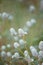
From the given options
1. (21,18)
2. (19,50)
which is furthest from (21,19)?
(19,50)

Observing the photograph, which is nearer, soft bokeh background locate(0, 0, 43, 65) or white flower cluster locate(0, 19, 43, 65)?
white flower cluster locate(0, 19, 43, 65)

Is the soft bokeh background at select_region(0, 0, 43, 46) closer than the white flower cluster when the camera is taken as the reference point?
No

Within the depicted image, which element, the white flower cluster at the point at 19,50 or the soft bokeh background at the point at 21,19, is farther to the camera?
the soft bokeh background at the point at 21,19

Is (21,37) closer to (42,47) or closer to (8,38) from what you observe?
(8,38)

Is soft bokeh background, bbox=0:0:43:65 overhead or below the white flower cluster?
overhead

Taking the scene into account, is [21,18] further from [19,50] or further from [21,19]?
[19,50]

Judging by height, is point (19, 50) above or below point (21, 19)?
below

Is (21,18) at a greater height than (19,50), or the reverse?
(21,18)

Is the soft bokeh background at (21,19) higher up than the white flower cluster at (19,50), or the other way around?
the soft bokeh background at (21,19)

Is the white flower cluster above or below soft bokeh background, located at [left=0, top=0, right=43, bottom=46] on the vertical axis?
below

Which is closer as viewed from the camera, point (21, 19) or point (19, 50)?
point (19, 50)
